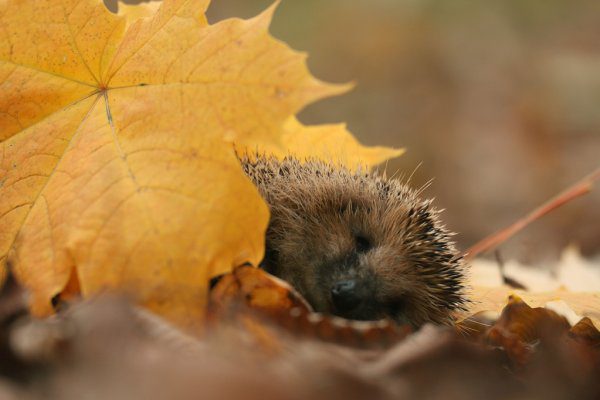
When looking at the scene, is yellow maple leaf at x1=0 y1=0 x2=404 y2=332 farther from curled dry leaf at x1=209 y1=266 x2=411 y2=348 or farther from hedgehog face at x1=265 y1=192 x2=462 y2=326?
hedgehog face at x1=265 y1=192 x2=462 y2=326

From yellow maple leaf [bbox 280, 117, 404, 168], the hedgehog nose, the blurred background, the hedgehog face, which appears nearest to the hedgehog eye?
the hedgehog face

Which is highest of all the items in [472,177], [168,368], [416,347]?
[168,368]

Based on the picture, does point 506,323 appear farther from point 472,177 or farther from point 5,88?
point 472,177

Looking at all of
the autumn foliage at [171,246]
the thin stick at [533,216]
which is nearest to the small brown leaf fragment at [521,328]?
the autumn foliage at [171,246]

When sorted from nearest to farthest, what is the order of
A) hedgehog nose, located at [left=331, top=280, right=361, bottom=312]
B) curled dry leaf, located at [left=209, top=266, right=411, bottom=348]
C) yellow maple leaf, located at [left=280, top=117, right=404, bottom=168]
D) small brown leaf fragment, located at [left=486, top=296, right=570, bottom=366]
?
curled dry leaf, located at [left=209, top=266, right=411, bottom=348]
small brown leaf fragment, located at [left=486, top=296, right=570, bottom=366]
hedgehog nose, located at [left=331, top=280, right=361, bottom=312]
yellow maple leaf, located at [left=280, top=117, right=404, bottom=168]

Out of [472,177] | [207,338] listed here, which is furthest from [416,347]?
[472,177]

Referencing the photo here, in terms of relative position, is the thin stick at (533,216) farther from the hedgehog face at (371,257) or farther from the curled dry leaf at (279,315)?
the curled dry leaf at (279,315)

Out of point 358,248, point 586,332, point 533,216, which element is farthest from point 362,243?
point 533,216
